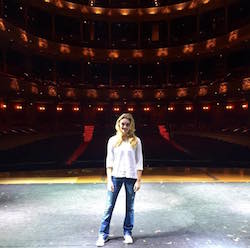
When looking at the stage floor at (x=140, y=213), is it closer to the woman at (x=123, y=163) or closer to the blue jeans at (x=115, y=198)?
the blue jeans at (x=115, y=198)

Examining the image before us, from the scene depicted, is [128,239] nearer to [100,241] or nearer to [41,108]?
[100,241]

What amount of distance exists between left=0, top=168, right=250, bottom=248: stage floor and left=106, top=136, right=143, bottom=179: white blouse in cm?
101

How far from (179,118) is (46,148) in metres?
19.3

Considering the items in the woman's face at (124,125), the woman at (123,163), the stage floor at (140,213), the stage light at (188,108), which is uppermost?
the stage light at (188,108)

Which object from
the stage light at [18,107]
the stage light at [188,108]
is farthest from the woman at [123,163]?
the stage light at [188,108]

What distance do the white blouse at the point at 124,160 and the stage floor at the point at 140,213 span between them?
101cm

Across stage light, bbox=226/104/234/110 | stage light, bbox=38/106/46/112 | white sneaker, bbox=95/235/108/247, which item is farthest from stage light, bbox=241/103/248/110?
white sneaker, bbox=95/235/108/247

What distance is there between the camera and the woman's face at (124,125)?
15.8 ft

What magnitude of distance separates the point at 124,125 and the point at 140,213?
2471 mm

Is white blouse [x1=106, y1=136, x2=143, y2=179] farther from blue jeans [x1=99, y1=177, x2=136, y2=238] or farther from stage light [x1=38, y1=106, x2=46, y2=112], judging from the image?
stage light [x1=38, y1=106, x2=46, y2=112]

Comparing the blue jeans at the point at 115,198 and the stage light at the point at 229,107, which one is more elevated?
the stage light at the point at 229,107

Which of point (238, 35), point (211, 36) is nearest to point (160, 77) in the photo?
point (211, 36)

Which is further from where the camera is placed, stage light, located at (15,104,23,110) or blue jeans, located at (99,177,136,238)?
stage light, located at (15,104,23,110)

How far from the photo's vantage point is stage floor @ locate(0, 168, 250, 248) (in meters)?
5.09
